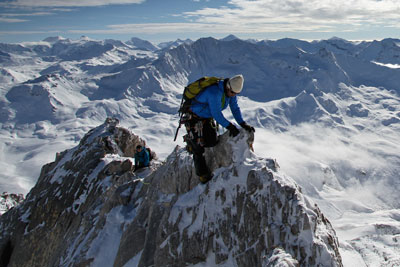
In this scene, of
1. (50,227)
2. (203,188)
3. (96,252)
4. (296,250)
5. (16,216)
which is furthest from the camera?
(16,216)

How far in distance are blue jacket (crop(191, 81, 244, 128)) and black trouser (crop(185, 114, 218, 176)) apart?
345 millimetres

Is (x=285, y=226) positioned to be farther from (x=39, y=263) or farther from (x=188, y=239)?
(x=39, y=263)

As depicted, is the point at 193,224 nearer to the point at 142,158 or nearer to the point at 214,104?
the point at 214,104

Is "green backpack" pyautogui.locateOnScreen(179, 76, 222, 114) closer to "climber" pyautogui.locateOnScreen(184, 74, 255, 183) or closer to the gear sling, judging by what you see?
the gear sling

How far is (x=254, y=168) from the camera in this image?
426 inches

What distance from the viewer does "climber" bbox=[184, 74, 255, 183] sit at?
11039 mm

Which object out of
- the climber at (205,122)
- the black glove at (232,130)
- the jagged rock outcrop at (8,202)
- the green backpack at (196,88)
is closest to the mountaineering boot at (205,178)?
the climber at (205,122)

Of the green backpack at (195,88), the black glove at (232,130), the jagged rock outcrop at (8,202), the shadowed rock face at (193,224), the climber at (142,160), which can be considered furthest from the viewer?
the jagged rock outcrop at (8,202)

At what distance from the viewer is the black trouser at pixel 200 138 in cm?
1180

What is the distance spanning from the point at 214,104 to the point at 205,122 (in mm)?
1308

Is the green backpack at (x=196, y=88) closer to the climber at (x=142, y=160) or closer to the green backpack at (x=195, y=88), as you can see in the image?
the green backpack at (x=195, y=88)

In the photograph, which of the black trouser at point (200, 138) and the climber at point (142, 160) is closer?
the black trouser at point (200, 138)

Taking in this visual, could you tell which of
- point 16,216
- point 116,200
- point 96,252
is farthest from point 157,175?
point 16,216

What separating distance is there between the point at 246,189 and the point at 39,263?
1645cm
